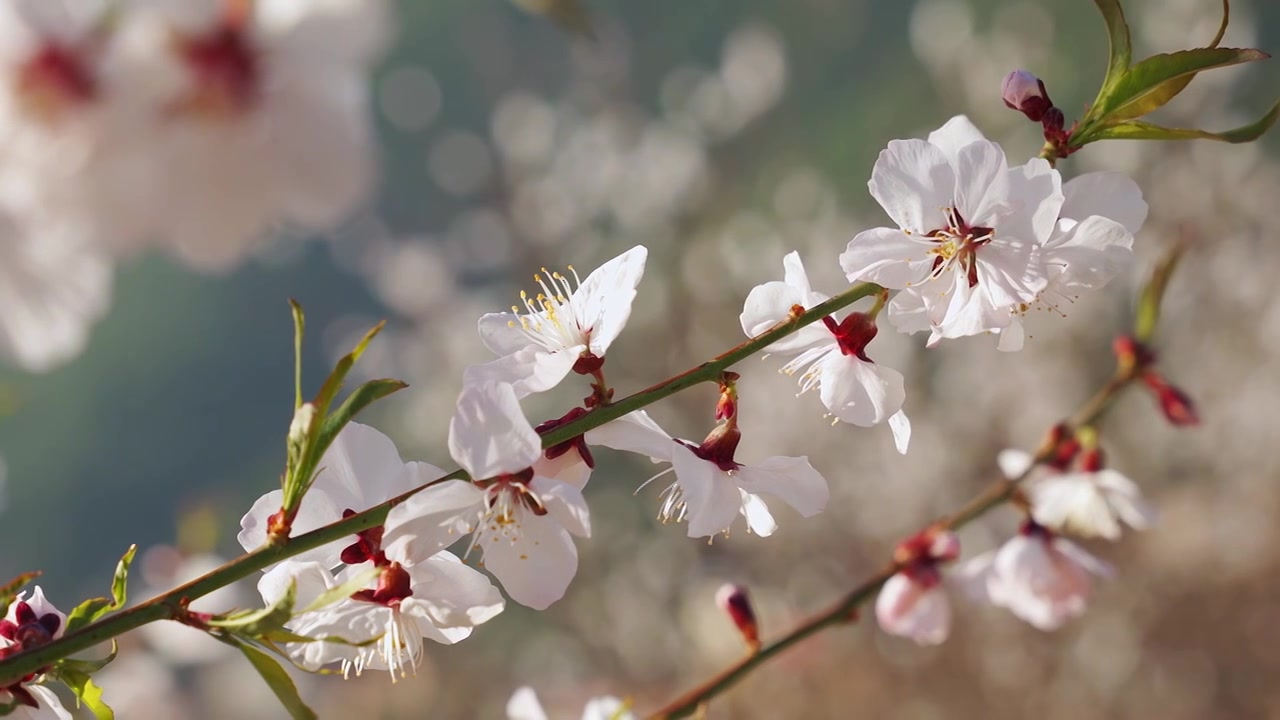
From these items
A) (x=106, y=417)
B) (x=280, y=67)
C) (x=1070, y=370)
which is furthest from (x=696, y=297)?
(x=280, y=67)

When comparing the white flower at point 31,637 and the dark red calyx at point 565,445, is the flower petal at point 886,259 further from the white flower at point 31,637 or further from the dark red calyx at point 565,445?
the white flower at point 31,637

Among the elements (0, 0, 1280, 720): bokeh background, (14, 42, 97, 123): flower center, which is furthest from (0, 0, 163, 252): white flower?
(0, 0, 1280, 720): bokeh background

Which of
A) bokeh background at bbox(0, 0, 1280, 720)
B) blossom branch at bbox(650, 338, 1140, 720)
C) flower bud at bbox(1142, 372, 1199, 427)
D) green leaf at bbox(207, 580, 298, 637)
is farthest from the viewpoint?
bokeh background at bbox(0, 0, 1280, 720)

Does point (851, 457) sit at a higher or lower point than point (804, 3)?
lower

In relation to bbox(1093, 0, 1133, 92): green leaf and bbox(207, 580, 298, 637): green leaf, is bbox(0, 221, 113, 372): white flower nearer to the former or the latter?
bbox(207, 580, 298, 637): green leaf

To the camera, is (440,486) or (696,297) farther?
(696,297)

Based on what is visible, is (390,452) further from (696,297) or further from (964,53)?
(964,53)
